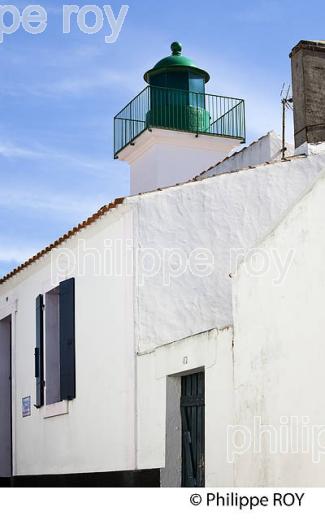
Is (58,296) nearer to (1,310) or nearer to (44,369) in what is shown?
(44,369)

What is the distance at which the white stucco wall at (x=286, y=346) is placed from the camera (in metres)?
8.71

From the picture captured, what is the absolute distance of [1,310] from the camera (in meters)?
18.0

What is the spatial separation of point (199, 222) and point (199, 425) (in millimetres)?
2918

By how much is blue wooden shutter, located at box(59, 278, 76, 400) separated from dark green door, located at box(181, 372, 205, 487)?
2.67 m

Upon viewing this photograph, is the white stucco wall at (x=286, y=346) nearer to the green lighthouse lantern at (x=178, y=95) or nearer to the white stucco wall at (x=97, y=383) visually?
the white stucco wall at (x=97, y=383)

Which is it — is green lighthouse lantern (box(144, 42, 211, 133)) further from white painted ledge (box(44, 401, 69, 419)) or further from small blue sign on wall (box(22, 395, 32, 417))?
white painted ledge (box(44, 401, 69, 419))

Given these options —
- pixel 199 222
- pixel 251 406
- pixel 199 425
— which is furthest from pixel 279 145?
pixel 251 406

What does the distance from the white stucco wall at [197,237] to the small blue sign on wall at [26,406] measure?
4.27m

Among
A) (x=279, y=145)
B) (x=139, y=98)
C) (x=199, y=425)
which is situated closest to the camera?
(x=199, y=425)

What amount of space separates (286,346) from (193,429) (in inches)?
107

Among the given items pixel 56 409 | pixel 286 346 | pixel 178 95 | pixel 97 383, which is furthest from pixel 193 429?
pixel 178 95

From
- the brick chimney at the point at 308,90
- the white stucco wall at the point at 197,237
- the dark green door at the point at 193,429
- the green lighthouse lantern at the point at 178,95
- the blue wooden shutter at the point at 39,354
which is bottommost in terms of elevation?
the dark green door at the point at 193,429

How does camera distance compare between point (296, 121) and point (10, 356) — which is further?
point (10, 356)

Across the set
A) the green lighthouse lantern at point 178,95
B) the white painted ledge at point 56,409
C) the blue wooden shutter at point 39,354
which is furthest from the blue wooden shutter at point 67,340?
the green lighthouse lantern at point 178,95
